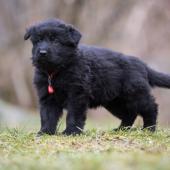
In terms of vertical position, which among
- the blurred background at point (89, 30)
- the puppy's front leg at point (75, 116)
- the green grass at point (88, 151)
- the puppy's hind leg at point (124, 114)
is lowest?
the green grass at point (88, 151)

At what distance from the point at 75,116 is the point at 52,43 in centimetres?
100

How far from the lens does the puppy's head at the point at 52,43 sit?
8.79 m

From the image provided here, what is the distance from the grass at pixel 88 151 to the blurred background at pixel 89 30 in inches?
574

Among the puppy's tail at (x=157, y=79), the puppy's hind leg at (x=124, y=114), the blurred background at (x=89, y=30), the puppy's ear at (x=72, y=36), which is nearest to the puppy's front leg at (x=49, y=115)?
the puppy's ear at (x=72, y=36)

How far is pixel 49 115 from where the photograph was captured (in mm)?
9180

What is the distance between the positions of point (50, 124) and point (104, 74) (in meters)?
1.20

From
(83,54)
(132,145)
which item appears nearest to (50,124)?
(83,54)

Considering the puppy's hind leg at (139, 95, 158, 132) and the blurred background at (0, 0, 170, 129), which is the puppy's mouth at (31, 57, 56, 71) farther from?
the blurred background at (0, 0, 170, 129)

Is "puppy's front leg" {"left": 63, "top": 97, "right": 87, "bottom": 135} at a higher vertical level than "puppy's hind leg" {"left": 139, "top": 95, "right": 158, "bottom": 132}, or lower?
lower

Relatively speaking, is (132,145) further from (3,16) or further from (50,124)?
(3,16)

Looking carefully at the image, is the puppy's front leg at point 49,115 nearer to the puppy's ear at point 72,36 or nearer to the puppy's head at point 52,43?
the puppy's head at point 52,43

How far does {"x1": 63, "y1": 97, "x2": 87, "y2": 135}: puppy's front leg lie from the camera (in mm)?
8945

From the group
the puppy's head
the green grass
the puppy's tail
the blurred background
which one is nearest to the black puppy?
the puppy's head

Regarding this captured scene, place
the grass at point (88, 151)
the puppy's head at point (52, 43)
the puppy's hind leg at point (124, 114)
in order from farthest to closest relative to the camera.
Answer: the puppy's hind leg at point (124, 114) < the puppy's head at point (52, 43) < the grass at point (88, 151)
